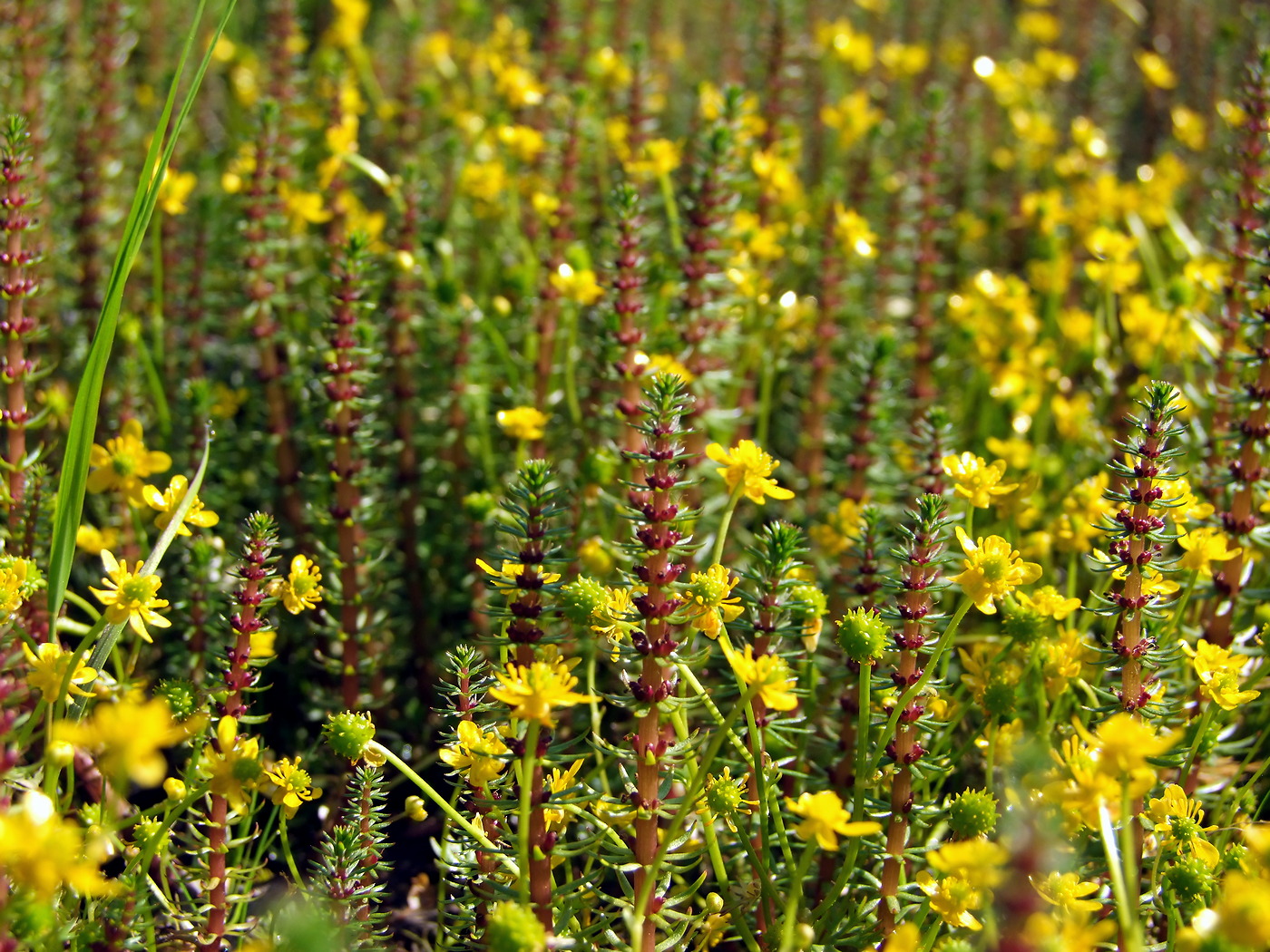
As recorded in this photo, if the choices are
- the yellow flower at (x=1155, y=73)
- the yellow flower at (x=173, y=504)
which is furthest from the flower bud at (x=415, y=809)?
the yellow flower at (x=1155, y=73)

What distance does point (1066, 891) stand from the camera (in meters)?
1.94

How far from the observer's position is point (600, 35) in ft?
16.1

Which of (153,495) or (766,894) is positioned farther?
(153,495)

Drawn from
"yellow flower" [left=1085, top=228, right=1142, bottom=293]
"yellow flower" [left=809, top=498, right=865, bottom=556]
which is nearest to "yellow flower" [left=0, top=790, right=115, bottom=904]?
"yellow flower" [left=809, top=498, right=865, bottom=556]

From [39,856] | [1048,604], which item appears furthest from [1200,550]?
[39,856]

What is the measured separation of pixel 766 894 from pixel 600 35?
3.89 metres

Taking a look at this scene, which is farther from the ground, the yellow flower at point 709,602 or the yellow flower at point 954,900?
the yellow flower at point 709,602

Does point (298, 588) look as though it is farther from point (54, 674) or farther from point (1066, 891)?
point (1066, 891)

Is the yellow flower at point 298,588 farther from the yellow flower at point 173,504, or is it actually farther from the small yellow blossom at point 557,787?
the small yellow blossom at point 557,787

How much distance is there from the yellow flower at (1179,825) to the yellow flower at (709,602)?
0.82 meters

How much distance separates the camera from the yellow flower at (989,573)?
1995 mm

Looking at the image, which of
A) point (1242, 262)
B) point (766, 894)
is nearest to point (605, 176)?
point (1242, 262)

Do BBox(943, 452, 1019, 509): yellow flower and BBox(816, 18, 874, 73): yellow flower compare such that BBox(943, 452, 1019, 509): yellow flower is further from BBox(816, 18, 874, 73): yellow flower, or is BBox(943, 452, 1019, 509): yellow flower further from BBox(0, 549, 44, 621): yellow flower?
BBox(816, 18, 874, 73): yellow flower

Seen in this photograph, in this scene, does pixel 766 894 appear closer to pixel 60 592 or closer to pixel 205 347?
pixel 60 592
